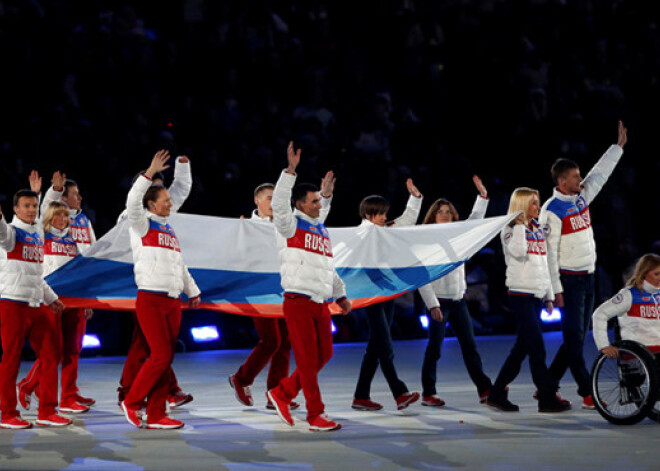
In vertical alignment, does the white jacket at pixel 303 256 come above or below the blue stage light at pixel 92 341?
above

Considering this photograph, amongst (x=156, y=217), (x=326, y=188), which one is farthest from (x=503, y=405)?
(x=156, y=217)

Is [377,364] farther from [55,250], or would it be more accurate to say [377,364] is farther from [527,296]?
[55,250]

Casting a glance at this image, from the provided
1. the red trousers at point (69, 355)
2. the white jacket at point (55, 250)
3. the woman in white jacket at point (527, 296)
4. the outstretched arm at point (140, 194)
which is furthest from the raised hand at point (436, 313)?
the white jacket at point (55, 250)

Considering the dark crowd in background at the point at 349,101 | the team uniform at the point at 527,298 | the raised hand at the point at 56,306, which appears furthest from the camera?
the dark crowd in background at the point at 349,101

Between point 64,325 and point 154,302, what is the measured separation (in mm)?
1627

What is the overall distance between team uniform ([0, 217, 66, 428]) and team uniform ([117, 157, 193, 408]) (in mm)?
685

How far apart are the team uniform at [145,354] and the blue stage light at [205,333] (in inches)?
185

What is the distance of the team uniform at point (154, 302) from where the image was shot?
23.9ft

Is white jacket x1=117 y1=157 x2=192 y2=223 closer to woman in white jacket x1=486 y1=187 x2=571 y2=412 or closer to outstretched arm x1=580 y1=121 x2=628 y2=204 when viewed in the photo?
woman in white jacket x1=486 y1=187 x2=571 y2=412

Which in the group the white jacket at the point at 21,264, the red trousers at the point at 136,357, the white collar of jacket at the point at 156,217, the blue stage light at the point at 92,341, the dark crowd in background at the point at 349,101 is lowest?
the blue stage light at the point at 92,341

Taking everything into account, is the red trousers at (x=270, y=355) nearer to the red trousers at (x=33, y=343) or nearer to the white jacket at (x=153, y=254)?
the white jacket at (x=153, y=254)

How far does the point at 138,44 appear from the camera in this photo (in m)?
15.2

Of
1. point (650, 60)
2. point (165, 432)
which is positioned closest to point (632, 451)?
point (165, 432)

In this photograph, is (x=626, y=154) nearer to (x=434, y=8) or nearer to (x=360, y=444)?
(x=434, y=8)
